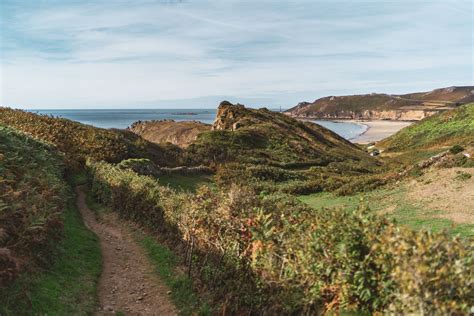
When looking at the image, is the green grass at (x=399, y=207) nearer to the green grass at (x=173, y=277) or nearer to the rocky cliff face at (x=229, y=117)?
the green grass at (x=173, y=277)

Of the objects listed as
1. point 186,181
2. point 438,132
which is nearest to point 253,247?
point 186,181

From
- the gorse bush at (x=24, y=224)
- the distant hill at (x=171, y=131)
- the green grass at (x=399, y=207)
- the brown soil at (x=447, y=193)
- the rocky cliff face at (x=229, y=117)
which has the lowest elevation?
the green grass at (x=399, y=207)

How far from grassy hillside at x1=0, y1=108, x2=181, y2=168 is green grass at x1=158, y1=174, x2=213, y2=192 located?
17.2 feet

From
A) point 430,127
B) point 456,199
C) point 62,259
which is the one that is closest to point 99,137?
point 62,259

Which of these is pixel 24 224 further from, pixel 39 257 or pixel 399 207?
pixel 399 207

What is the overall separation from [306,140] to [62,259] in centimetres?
6506

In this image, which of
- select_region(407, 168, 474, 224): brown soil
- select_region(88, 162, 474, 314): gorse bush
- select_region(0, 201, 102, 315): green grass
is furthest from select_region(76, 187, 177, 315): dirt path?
select_region(407, 168, 474, 224): brown soil

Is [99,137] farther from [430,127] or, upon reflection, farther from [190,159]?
[430,127]

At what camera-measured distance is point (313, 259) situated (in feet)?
29.9

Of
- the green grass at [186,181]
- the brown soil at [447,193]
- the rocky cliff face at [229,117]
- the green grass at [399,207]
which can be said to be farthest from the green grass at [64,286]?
the rocky cliff face at [229,117]

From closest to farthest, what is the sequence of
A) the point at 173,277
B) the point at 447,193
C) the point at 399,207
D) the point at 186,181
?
the point at 173,277 → the point at 399,207 → the point at 447,193 → the point at 186,181

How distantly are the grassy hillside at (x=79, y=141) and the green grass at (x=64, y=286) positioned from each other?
66.5 ft

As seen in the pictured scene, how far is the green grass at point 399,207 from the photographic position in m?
21.6

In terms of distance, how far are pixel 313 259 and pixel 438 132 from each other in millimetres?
101026
